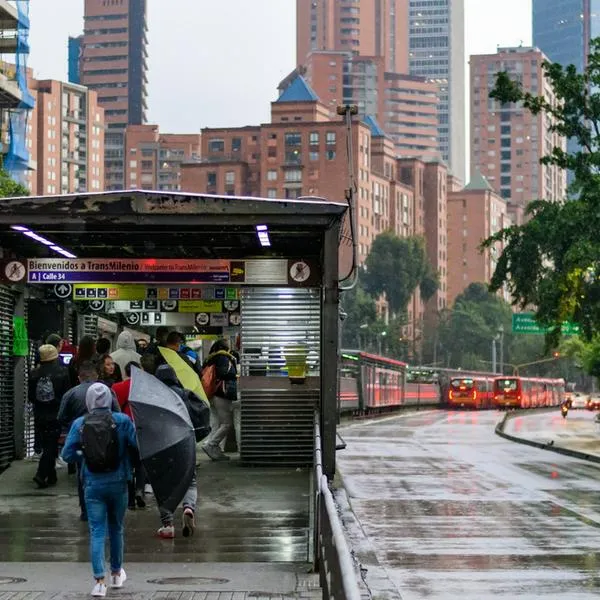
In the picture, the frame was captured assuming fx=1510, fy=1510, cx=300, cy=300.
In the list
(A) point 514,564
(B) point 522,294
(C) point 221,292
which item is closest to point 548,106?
(B) point 522,294

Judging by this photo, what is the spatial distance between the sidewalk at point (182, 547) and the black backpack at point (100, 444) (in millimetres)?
934

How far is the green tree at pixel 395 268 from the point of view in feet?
582

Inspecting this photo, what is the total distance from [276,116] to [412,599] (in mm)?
186028

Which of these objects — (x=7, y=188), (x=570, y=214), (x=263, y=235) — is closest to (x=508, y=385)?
(x=7, y=188)

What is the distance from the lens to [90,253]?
21969mm

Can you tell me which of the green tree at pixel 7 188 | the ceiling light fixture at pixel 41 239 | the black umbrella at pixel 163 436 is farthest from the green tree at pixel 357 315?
the black umbrella at pixel 163 436

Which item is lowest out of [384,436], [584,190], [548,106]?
[384,436]

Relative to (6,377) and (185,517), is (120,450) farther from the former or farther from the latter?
(6,377)

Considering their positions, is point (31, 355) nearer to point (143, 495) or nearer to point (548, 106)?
point (143, 495)

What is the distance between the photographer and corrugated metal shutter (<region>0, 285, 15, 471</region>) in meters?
20.5

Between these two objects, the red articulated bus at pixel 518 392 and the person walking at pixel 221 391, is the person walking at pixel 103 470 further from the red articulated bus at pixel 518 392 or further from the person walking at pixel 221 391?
the red articulated bus at pixel 518 392

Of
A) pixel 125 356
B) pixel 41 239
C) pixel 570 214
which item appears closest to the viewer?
pixel 125 356

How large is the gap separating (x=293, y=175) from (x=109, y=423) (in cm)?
17679

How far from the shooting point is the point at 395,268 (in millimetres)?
178625
